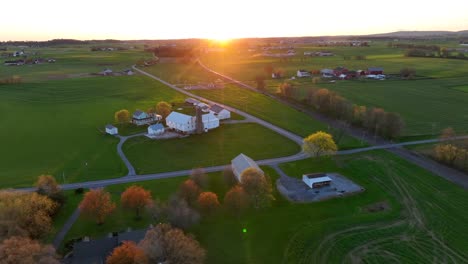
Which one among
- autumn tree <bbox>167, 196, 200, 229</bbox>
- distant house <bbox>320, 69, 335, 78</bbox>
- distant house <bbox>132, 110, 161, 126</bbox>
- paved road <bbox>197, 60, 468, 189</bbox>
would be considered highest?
distant house <bbox>320, 69, 335, 78</bbox>

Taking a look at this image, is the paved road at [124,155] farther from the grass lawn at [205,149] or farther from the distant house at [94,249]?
the distant house at [94,249]

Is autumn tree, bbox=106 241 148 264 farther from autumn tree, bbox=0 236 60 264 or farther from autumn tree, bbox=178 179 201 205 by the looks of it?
autumn tree, bbox=178 179 201 205

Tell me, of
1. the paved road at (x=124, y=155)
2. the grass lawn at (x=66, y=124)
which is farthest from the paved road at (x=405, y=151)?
the grass lawn at (x=66, y=124)

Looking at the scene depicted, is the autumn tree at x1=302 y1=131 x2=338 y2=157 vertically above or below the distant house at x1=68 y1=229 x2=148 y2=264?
above

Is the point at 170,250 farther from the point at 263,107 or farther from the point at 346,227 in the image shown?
the point at 263,107

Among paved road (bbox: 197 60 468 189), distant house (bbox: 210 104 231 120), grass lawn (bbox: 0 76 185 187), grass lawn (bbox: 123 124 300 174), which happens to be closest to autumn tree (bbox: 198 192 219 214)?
grass lawn (bbox: 123 124 300 174)

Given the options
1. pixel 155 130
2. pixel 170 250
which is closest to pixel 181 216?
pixel 170 250

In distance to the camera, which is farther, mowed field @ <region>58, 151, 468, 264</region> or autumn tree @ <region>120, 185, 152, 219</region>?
autumn tree @ <region>120, 185, 152, 219</region>
